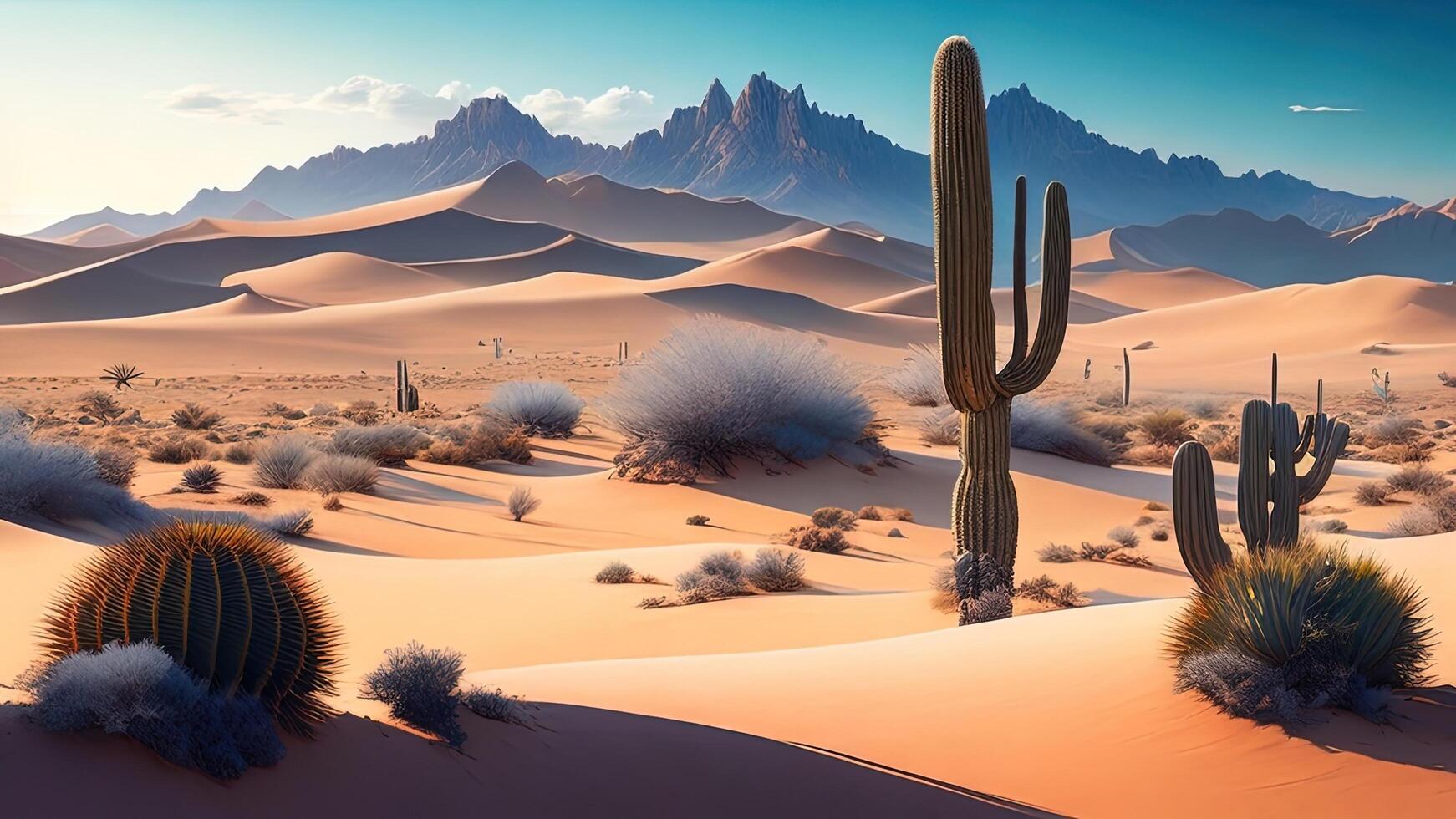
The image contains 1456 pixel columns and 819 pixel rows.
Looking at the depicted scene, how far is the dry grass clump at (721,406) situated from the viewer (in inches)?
814

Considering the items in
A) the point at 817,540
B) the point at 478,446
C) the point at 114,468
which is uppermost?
the point at 114,468

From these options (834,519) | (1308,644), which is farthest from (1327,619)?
(834,519)

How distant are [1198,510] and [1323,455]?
4668mm

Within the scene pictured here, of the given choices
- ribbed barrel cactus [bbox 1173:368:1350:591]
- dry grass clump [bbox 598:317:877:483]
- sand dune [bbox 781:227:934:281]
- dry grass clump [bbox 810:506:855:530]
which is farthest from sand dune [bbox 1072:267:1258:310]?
ribbed barrel cactus [bbox 1173:368:1350:591]

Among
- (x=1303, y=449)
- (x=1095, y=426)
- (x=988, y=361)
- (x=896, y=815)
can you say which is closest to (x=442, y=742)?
A: (x=896, y=815)

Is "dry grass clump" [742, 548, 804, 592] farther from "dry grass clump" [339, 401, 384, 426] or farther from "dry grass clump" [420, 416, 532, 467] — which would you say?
"dry grass clump" [339, 401, 384, 426]

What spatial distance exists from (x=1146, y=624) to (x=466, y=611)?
625 centimetres

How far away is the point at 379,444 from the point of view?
2280 cm

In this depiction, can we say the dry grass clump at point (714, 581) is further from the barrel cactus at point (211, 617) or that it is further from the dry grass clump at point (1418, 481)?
the dry grass clump at point (1418, 481)

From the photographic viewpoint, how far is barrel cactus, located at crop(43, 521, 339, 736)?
4652 millimetres

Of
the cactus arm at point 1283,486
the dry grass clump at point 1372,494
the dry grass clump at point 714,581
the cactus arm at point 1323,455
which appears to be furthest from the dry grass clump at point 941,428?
the cactus arm at point 1283,486

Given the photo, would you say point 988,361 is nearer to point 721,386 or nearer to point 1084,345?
point 721,386

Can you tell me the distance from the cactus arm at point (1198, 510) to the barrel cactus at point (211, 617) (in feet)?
22.5

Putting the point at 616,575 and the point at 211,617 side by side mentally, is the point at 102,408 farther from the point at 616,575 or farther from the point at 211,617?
the point at 211,617
